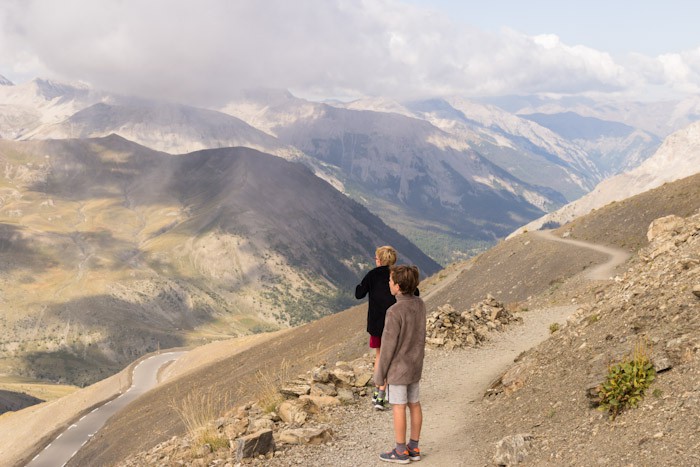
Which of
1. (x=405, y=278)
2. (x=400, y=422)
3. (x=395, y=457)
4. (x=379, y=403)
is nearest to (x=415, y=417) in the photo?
(x=400, y=422)

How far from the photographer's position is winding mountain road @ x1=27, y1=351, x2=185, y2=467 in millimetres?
62506

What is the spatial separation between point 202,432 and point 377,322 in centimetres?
501

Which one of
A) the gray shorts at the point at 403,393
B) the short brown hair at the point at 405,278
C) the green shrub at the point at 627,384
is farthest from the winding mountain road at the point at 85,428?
the green shrub at the point at 627,384

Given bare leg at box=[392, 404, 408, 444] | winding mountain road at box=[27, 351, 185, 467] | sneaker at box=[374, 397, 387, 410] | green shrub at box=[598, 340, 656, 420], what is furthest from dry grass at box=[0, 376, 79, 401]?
green shrub at box=[598, 340, 656, 420]

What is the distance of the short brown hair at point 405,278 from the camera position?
1166 cm

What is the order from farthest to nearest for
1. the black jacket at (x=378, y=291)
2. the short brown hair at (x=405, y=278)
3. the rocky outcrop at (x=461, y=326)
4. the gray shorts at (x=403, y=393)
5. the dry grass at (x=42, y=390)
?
the dry grass at (x=42, y=390) < the rocky outcrop at (x=461, y=326) < the black jacket at (x=378, y=291) < the gray shorts at (x=403, y=393) < the short brown hair at (x=405, y=278)

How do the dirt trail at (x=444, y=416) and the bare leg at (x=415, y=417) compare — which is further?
the dirt trail at (x=444, y=416)

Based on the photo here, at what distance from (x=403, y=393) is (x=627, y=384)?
4313 mm

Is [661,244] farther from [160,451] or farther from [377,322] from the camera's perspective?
[160,451]

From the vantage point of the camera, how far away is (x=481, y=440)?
14031 mm

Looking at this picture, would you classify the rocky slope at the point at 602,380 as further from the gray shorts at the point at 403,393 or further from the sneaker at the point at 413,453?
the gray shorts at the point at 403,393

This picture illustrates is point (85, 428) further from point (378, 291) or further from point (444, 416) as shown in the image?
point (378, 291)

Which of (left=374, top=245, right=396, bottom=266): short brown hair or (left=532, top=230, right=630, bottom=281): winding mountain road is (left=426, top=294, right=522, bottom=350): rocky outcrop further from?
(left=532, top=230, right=630, bottom=281): winding mountain road

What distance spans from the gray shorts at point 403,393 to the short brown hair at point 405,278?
1.90 metres
